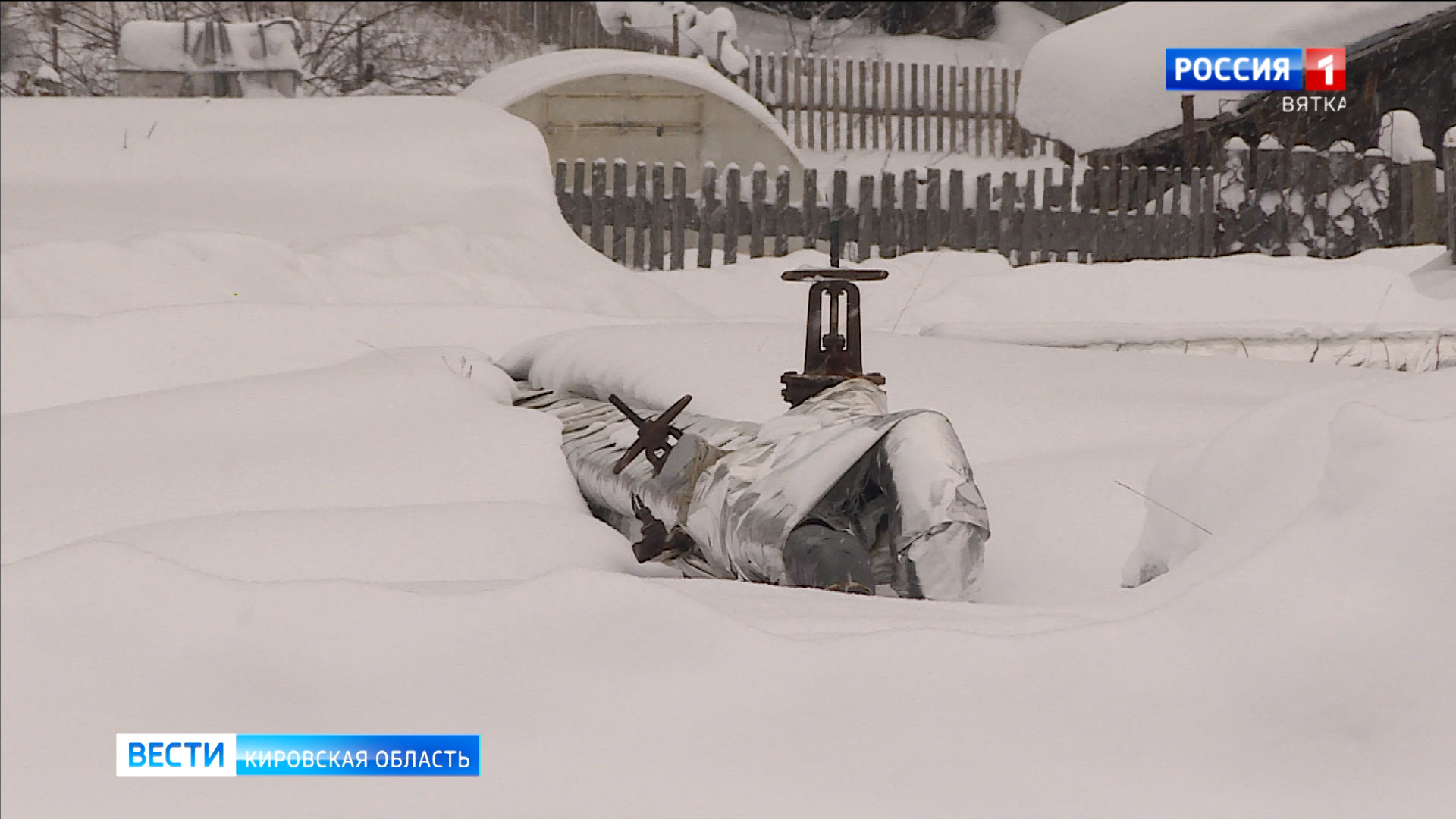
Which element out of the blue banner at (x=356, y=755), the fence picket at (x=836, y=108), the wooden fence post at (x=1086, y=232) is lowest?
the blue banner at (x=356, y=755)

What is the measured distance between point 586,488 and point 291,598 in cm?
204

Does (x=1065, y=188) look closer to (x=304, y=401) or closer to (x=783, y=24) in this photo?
(x=304, y=401)

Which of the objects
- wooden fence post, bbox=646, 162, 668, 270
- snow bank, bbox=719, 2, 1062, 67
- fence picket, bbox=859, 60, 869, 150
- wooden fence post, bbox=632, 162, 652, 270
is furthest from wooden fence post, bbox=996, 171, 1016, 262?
snow bank, bbox=719, 2, 1062, 67

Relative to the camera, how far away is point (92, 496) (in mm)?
3029

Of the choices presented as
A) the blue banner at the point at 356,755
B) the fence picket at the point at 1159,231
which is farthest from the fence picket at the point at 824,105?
the blue banner at the point at 356,755

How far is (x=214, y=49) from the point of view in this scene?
28.4ft

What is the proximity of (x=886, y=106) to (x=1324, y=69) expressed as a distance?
10600 mm

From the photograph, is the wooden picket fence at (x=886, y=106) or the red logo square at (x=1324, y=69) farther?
the wooden picket fence at (x=886, y=106)

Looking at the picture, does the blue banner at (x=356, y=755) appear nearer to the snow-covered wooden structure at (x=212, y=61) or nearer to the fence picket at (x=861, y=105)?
the snow-covered wooden structure at (x=212, y=61)

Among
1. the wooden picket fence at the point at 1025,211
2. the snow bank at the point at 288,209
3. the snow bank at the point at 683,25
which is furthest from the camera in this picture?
the snow bank at the point at 683,25

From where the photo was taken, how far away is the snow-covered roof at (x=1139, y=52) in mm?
8312

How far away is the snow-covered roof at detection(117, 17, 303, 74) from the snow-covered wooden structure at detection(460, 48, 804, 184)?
4.04ft

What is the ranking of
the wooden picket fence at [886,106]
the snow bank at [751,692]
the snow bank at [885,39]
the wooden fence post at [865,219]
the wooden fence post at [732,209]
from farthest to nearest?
the snow bank at [885,39] → the wooden picket fence at [886,106] → the wooden fence post at [865,219] → the wooden fence post at [732,209] → the snow bank at [751,692]

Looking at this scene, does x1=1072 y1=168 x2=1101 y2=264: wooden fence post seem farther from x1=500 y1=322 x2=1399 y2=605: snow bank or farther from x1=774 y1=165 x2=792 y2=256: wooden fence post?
x1=500 y1=322 x2=1399 y2=605: snow bank
